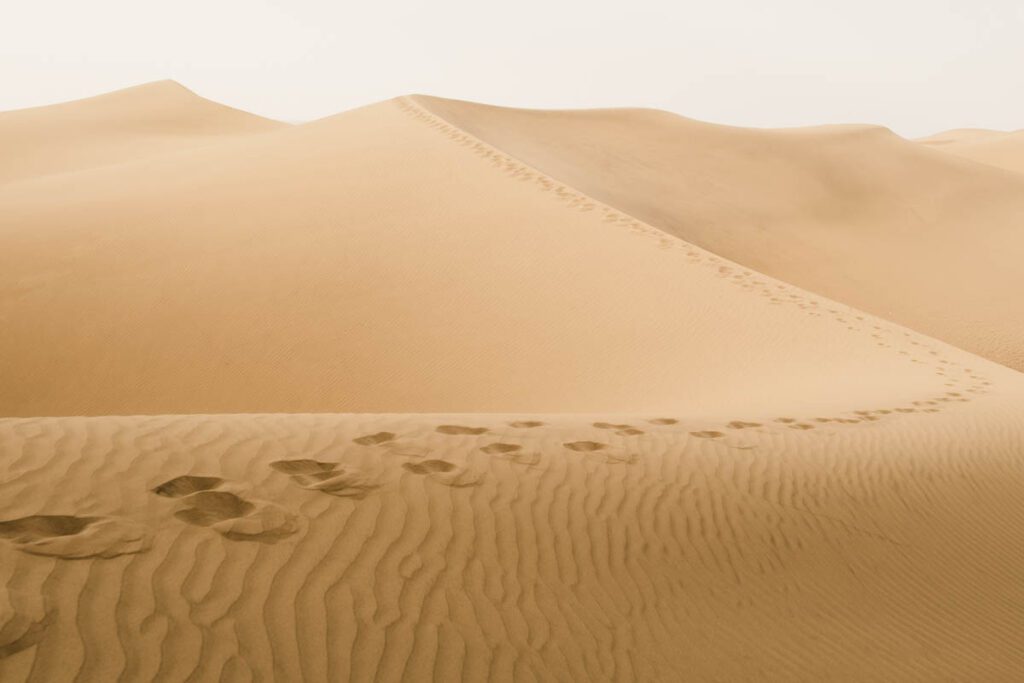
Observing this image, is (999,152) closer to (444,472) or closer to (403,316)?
(403,316)

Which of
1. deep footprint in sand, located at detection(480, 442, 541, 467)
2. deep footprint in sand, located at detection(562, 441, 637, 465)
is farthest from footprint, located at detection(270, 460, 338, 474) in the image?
deep footprint in sand, located at detection(562, 441, 637, 465)

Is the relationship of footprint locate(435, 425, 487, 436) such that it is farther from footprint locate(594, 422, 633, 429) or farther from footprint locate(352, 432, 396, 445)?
footprint locate(594, 422, 633, 429)

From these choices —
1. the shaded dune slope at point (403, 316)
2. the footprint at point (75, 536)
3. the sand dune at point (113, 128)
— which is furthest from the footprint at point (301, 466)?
the sand dune at point (113, 128)

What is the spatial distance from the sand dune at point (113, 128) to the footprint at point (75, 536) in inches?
999

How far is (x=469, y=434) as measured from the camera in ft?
17.2

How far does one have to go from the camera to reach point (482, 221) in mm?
13445

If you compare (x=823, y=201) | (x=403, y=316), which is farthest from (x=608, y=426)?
(x=823, y=201)

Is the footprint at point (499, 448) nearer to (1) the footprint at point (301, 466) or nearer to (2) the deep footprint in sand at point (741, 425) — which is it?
(1) the footprint at point (301, 466)

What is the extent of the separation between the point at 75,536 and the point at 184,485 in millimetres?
651

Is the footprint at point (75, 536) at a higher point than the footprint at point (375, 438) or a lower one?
higher

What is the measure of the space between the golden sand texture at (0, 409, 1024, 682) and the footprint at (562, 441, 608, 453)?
0.08ft

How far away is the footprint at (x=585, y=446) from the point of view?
5.26 meters

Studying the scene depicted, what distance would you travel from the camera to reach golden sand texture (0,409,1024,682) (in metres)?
3.09

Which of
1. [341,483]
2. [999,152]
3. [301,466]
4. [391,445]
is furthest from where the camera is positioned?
[999,152]
